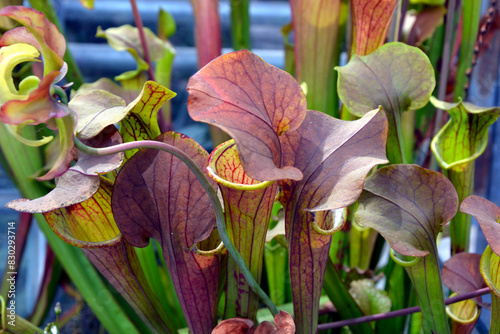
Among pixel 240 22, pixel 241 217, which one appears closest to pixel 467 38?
pixel 240 22

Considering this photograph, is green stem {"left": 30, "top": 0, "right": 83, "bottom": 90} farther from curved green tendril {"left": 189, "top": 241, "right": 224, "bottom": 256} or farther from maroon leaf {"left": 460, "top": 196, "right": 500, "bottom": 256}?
maroon leaf {"left": 460, "top": 196, "right": 500, "bottom": 256}

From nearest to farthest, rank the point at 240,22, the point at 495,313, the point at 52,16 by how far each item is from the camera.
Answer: the point at 495,313, the point at 52,16, the point at 240,22

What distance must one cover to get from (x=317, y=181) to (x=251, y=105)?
2.9 inches

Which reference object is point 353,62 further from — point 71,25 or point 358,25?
point 71,25

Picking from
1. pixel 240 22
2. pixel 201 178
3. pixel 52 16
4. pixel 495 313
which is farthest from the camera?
pixel 240 22

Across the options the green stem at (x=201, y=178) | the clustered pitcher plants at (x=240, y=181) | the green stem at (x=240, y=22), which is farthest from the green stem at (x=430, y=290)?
the green stem at (x=240, y=22)

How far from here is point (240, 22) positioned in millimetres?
639

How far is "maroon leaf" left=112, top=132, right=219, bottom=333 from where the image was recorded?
0.30m

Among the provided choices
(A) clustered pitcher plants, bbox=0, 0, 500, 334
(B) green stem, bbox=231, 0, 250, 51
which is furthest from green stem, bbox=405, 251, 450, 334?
(B) green stem, bbox=231, 0, 250, 51

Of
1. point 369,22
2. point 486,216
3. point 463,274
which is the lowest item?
point 463,274

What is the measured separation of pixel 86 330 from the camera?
748 mm

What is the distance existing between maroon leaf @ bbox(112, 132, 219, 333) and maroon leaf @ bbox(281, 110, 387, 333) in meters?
0.06

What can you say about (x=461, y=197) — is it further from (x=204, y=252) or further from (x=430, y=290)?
(x=204, y=252)

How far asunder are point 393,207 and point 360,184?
6 centimetres
